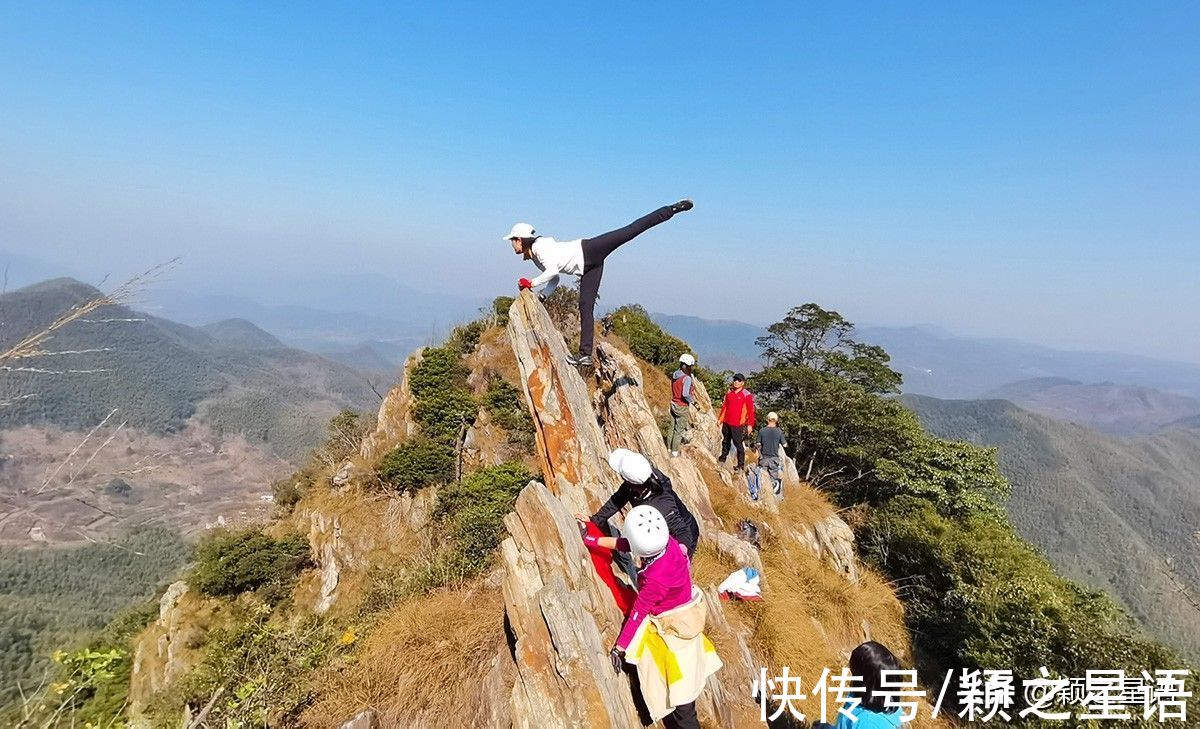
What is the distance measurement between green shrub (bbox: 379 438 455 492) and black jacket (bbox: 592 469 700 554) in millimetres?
15707

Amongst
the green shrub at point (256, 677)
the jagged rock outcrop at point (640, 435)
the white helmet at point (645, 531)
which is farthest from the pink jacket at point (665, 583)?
the jagged rock outcrop at point (640, 435)

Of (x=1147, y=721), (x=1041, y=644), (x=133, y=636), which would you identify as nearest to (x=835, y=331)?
(x=1041, y=644)

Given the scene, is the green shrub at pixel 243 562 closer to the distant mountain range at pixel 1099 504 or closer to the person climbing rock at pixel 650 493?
the person climbing rock at pixel 650 493

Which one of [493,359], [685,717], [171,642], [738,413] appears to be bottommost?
[171,642]

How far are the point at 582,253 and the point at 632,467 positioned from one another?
423 cm

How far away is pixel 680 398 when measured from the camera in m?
12.4

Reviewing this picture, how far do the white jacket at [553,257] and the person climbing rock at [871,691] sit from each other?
6.36m

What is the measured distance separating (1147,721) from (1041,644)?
313 cm

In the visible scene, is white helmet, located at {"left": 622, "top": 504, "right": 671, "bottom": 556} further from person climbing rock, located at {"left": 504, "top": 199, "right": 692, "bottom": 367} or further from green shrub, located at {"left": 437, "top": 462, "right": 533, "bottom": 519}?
green shrub, located at {"left": 437, "top": 462, "right": 533, "bottom": 519}

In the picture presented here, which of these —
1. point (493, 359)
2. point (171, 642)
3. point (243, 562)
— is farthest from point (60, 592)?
point (493, 359)

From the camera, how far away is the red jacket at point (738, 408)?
516 inches

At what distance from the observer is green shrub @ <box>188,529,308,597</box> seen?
18.7 m

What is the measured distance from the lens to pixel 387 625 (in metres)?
8.47

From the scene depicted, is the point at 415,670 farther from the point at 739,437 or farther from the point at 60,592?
the point at 60,592
